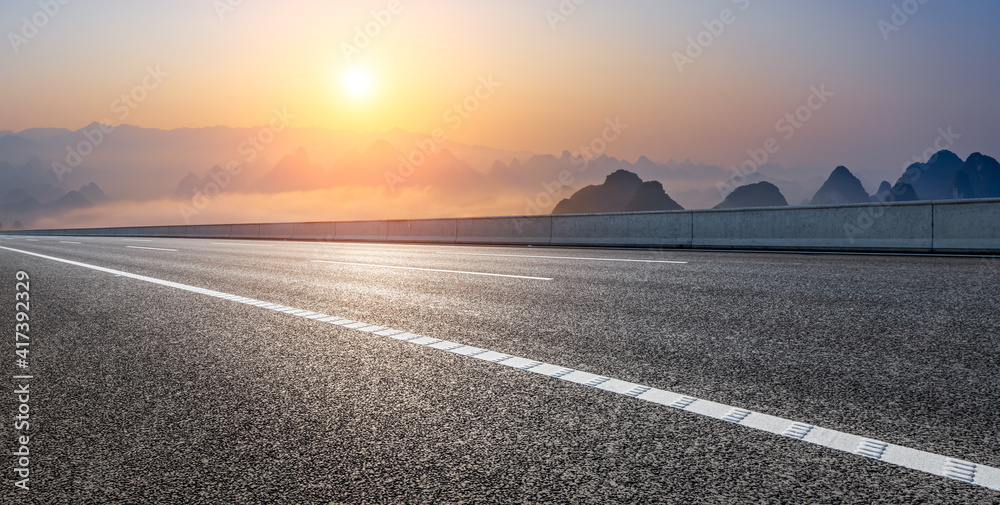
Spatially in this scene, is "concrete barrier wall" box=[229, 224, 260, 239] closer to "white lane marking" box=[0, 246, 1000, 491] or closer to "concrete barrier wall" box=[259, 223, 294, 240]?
"concrete barrier wall" box=[259, 223, 294, 240]

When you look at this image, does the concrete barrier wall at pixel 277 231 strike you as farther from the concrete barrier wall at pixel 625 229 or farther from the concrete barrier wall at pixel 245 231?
the concrete barrier wall at pixel 625 229

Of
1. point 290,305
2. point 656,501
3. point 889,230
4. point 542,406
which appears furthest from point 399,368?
point 889,230

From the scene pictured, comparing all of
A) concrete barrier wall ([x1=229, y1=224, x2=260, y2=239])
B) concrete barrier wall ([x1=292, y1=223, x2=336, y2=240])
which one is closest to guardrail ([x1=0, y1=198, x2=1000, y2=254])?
concrete barrier wall ([x1=292, y1=223, x2=336, y2=240])

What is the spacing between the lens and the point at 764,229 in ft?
50.8

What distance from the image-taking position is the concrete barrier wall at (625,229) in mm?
17312

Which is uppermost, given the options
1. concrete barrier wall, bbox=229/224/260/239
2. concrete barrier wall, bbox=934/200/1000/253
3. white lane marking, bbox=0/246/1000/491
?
concrete barrier wall, bbox=229/224/260/239

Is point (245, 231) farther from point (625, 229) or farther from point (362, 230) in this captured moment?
point (625, 229)

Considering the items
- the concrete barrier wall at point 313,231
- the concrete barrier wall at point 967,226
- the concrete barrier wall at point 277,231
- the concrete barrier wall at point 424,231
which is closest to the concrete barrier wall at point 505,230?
the concrete barrier wall at point 424,231

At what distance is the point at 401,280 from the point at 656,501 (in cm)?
740

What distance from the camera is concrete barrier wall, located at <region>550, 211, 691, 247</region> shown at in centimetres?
1731

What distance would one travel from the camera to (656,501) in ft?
6.95

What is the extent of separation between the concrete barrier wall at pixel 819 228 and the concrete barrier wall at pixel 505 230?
5.48 m

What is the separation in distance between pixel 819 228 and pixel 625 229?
528 cm

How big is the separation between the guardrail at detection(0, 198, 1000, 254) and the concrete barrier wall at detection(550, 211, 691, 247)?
0.03 metres
